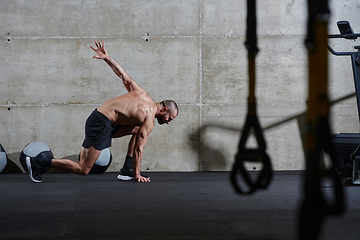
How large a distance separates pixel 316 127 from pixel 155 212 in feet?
5.32

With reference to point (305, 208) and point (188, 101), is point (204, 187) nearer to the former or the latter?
point (188, 101)

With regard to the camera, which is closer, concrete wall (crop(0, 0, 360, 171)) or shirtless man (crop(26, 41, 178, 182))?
shirtless man (crop(26, 41, 178, 182))

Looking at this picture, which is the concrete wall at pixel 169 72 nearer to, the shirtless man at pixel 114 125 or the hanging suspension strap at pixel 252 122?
the shirtless man at pixel 114 125

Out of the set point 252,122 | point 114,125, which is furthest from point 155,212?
point 114,125

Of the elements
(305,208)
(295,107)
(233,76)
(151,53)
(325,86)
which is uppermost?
(151,53)

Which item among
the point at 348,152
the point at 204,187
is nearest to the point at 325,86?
the point at 204,187

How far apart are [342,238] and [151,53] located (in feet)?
13.6

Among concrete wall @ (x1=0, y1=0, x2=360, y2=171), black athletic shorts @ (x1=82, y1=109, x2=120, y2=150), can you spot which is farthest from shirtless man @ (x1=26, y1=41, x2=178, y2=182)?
concrete wall @ (x1=0, y1=0, x2=360, y2=171)

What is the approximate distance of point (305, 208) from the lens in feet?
3.51

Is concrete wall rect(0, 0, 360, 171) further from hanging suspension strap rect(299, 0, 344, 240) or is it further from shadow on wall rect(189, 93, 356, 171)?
hanging suspension strap rect(299, 0, 344, 240)

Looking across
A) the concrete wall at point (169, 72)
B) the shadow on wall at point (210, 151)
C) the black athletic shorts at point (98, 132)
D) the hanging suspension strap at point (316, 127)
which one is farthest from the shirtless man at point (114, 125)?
the hanging suspension strap at point (316, 127)

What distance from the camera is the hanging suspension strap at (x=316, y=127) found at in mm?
1041

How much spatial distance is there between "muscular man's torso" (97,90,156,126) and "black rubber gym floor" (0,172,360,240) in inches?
28.3

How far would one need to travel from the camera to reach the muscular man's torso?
3789mm
